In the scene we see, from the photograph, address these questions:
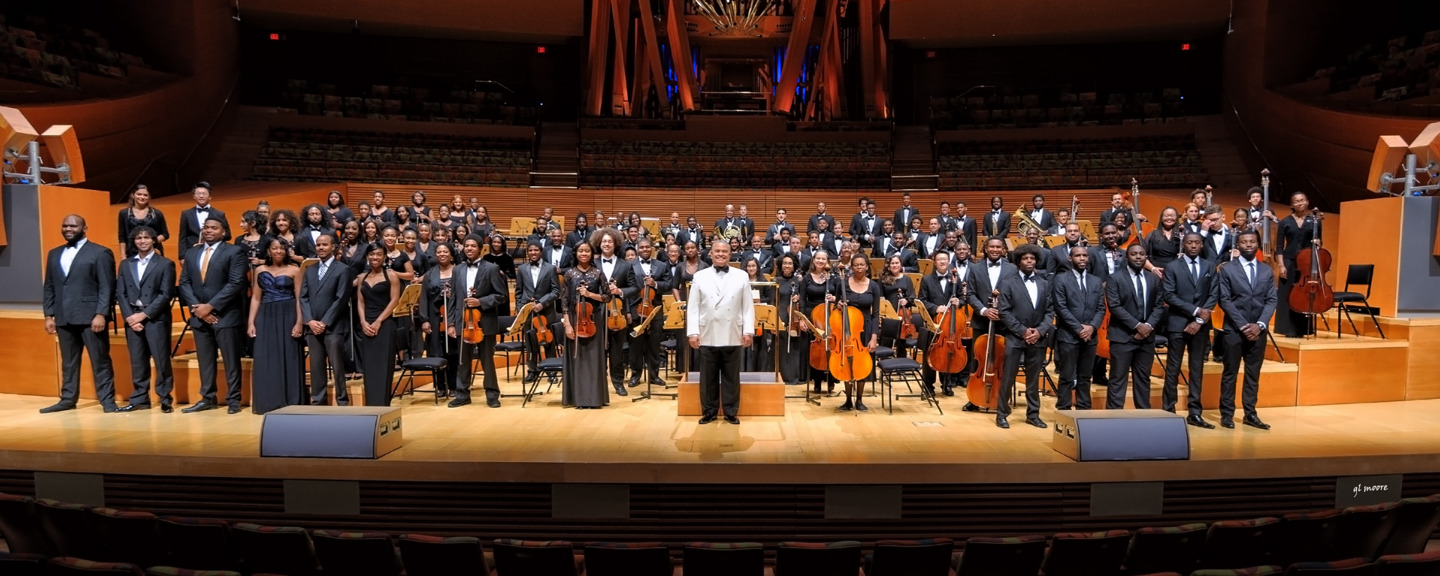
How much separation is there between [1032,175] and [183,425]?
47.3ft

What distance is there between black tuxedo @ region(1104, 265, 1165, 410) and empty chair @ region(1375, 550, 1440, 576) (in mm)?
2781

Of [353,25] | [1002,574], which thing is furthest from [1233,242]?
[353,25]

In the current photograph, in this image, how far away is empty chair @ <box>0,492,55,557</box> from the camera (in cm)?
392

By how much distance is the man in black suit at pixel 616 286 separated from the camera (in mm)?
6957

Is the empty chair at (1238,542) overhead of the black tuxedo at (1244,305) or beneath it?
→ beneath

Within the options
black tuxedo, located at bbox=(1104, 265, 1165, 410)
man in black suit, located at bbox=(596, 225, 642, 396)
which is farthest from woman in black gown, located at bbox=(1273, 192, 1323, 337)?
man in black suit, located at bbox=(596, 225, 642, 396)

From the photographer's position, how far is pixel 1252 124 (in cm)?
1633

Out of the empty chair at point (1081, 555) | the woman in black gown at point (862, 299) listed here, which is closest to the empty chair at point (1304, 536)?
the empty chair at point (1081, 555)

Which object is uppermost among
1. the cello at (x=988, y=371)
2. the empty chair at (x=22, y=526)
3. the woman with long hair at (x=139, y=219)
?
the woman with long hair at (x=139, y=219)

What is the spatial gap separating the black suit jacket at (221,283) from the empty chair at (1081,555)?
563cm

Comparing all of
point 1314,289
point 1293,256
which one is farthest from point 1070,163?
point 1314,289

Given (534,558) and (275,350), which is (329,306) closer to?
(275,350)

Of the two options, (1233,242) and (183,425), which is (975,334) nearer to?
(1233,242)

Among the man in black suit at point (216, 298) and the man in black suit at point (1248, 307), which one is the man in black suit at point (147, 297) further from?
the man in black suit at point (1248, 307)
